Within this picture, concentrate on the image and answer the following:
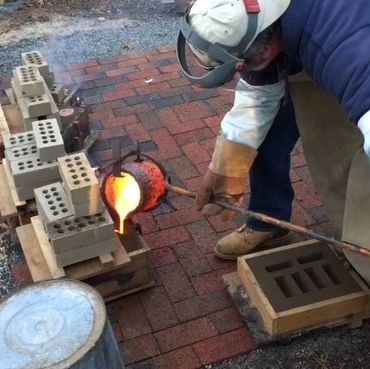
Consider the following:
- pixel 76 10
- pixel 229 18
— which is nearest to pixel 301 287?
pixel 229 18

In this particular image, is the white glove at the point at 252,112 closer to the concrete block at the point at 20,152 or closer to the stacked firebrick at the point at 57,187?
the stacked firebrick at the point at 57,187

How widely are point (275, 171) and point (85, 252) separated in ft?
3.44

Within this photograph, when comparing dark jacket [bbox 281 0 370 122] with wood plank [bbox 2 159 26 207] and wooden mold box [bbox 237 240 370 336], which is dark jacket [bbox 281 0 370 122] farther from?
wood plank [bbox 2 159 26 207]

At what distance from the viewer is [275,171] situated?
118 inches

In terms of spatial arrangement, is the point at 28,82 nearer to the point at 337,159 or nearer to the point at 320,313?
the point at 337,159

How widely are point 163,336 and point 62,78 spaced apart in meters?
3.02

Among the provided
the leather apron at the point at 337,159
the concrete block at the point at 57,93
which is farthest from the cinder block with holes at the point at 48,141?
the leather apron at the point at 337,159

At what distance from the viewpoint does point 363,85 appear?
1855 mm

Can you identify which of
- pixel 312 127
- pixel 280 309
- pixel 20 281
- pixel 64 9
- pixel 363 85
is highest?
pixel 363 85

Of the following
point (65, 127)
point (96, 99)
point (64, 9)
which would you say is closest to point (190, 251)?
point (65, 127)

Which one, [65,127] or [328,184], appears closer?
[328,184]

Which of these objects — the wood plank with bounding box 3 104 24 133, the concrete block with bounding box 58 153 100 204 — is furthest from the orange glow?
the wood plank with bounding box 3 104 24 133

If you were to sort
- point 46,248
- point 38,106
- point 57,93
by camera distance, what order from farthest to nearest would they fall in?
1. point 57,93
2. point 38,106
3. point 46,248

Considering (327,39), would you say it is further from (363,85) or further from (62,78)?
(62,78)
